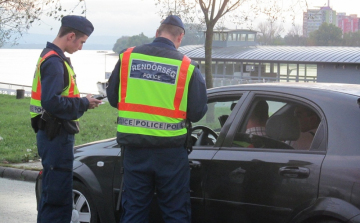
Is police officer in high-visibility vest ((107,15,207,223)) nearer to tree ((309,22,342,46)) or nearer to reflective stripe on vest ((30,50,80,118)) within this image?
reflective stripe on vest ((30,50,80,118))

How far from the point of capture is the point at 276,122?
3.89 m

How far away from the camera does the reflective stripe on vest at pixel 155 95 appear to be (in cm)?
359

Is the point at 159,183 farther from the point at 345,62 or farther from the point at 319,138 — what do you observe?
the point at 345,62

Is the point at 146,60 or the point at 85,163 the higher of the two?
the point at 146,60

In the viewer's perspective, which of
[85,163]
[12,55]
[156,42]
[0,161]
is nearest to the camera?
[156,42]

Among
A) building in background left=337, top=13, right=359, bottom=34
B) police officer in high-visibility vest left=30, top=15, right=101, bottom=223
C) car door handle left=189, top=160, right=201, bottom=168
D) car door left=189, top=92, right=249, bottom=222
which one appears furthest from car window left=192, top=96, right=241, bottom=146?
building in background left=337, top=13, right=359, bottom=34

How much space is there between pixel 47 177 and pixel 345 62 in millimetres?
54302

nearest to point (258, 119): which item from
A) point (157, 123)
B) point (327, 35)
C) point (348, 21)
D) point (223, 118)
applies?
point (223, 118)

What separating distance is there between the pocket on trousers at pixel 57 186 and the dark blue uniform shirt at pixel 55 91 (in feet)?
1.43

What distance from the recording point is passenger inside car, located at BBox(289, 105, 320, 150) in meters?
3.62

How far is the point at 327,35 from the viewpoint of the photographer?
3661 inches

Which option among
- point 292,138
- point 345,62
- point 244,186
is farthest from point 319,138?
point 345,62

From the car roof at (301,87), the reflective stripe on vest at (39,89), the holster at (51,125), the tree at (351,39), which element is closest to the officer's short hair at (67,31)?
the reflective stripe on vest at (39,89)

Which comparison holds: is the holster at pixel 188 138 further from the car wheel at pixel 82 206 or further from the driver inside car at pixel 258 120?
the car wheel at pixel 82 206
